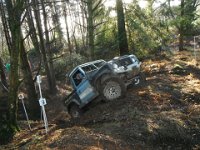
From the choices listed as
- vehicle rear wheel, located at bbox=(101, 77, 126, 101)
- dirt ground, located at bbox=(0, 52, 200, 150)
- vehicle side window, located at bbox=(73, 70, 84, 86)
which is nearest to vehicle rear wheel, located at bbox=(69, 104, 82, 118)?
dirt ground, located at bbox=(0, 52, 200, 150)

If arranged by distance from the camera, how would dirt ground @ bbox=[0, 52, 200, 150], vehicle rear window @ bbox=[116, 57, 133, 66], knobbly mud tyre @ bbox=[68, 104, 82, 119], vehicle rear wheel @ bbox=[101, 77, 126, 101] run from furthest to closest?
knobbly mud tyre @ bbox=[68, 104, 82, 119] < vehicle rear window @ bbox=[116, 57, 133, 66] < vehicle rear wheel @ bbox=[101, 77, 126, 101] < dirt ground @ bbox=[0, 52, 200, 150]

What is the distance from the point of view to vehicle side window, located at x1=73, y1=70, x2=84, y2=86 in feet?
41.1

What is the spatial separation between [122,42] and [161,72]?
4.49 metres

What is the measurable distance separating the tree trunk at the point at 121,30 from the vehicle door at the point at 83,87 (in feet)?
26.6

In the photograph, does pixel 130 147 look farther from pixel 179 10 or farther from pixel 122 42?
pixel 179 10

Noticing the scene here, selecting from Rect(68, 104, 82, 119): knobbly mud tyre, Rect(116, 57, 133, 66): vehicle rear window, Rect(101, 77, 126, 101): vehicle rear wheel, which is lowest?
Rect(68, 104, 82, 119): knobbly mud tyre

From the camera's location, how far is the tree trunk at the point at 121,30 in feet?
65.7

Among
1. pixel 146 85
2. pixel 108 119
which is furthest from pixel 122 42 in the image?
pixel 108 119

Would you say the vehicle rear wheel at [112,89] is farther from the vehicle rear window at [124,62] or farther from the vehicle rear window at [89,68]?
the vehicle rear window at [89,68]

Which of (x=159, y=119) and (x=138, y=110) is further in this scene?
(x=138, y=110)

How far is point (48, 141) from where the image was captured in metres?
8.14

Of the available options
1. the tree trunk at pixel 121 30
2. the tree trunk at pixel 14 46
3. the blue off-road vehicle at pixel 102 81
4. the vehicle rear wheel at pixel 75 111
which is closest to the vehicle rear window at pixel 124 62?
the blue off-road vehicle at pixel 102 81

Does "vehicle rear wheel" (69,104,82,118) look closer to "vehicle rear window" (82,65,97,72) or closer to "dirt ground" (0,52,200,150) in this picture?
"dirt ground" (0,52,200,150)

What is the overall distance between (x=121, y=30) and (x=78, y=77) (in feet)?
28.0
